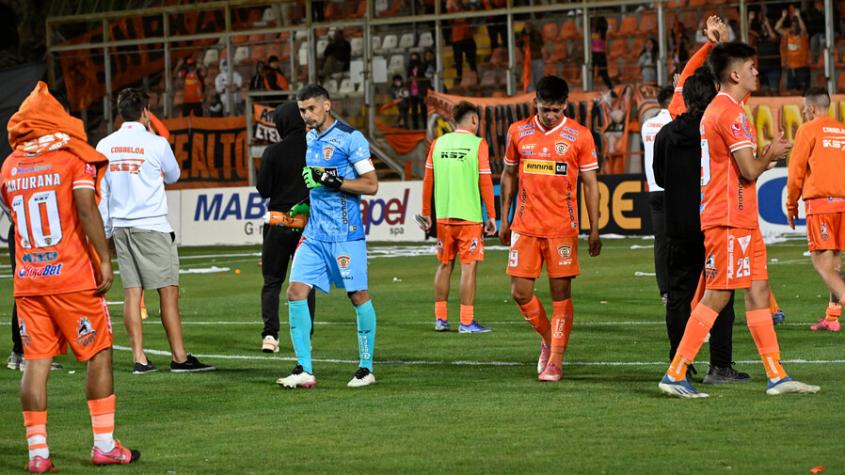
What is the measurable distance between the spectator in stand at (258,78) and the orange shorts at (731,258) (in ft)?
89.9

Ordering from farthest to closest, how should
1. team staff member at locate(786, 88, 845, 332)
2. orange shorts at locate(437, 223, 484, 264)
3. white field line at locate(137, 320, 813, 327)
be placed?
1. orange shorts at locate(437, 223, 484, 264)
2. white field line at locate(137, 320, 813, 327)
3. team staff member at locate(786, 88, 845, 332)

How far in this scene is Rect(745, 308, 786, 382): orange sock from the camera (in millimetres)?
9430

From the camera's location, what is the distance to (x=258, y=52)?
36906mm

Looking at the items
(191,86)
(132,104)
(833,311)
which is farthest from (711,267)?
(191,86)

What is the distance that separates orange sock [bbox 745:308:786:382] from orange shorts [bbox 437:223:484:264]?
18.8 feet

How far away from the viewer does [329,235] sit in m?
10.7

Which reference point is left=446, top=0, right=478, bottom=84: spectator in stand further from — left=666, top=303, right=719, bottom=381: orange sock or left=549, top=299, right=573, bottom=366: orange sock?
left=666, top=303, right=719, bottom=381: orange sock

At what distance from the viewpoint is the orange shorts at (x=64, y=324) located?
7.69 metres

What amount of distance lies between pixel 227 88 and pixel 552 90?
26054mm

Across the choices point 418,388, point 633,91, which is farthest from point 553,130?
point 633,91

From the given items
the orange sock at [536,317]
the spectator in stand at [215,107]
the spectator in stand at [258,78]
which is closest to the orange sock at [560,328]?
the orange sock at [536,317]

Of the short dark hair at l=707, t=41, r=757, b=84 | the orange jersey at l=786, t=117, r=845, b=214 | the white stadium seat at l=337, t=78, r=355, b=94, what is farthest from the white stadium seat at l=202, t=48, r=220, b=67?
the short dark hair at l=707, t=41, r=757, b=84

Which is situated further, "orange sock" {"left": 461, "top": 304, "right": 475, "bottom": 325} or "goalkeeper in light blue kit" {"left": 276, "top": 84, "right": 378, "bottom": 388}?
"orange sock" {"left": 461, "top": 304, "right": 475, "bottom": 325}

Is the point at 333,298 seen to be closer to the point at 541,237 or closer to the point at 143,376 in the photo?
the point at 143,376
